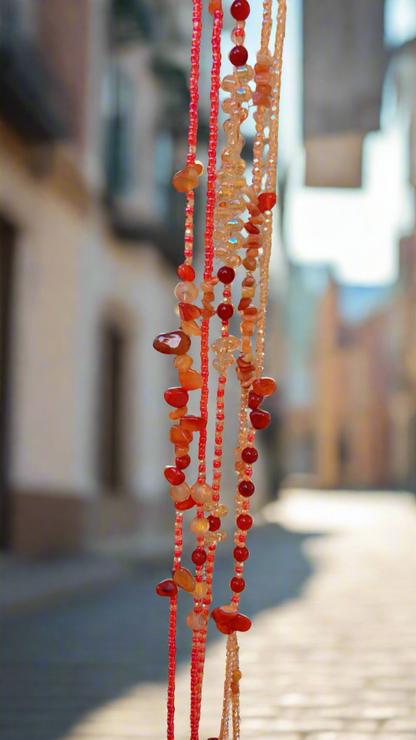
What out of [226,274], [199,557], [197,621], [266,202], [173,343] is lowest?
[197,621]

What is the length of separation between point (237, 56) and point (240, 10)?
0.07 meters

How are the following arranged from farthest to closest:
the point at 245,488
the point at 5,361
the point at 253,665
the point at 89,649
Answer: the point at 5,361
the point at 89,649
the point at 253,665
the point at 245,488

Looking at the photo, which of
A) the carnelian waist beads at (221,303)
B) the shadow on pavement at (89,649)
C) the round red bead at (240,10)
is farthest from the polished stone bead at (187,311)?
the shadow on pavement at (89,649)

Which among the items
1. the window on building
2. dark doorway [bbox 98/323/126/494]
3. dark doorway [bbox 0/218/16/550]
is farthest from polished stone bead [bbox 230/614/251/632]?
the window on building

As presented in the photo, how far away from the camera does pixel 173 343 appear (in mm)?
1462

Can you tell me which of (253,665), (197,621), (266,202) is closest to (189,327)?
(266,202)

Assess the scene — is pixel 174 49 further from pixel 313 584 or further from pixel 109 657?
pixel 109 657

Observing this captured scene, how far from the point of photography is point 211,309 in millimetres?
1535

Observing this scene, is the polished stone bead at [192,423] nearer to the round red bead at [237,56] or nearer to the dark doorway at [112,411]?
the round red bead at [237,56]

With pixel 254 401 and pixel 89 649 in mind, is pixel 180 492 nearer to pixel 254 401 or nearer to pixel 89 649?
pixel 254 401

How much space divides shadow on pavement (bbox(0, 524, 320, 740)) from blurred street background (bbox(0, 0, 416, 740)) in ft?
0.06

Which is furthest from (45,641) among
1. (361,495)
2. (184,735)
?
(361,495)

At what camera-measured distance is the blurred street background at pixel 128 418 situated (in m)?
3.30

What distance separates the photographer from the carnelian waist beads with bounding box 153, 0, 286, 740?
1505 millimetres
